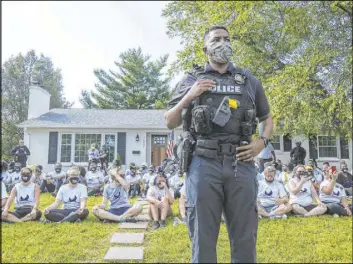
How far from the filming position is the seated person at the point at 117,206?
6.41m

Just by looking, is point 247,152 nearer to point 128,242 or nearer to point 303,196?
point 128,242

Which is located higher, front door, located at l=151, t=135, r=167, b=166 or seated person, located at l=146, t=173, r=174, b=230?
front door, located at l=151, t=135, r=167, b=166

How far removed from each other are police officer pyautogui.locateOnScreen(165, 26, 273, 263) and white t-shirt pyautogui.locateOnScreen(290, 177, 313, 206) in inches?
205

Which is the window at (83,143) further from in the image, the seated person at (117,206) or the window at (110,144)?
the seated person at (117,206)

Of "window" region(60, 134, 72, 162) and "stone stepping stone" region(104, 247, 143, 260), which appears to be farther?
"window" region(60, 134, 72, 162)

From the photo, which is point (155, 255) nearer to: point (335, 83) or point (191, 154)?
point (191, 154)

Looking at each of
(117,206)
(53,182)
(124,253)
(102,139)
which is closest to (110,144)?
(102,139)

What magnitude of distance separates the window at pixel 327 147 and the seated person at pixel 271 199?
1258 cm

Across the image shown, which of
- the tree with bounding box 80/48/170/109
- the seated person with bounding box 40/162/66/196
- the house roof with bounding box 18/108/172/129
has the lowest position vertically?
the seated person with bounding box 40/162/66/196

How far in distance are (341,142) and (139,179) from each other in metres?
13.2

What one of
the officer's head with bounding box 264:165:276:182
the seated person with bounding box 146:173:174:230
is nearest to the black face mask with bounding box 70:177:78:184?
the seated person with bounding box 146:173:174:230

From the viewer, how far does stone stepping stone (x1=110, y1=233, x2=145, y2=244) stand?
4.88 m

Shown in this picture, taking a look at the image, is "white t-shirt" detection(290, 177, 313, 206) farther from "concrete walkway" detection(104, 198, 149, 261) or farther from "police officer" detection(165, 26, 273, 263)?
"police officer" detection(165, 26, 273, 263)

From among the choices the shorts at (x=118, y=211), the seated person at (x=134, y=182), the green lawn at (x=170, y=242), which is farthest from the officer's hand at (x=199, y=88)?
the seated person at (x=134, y=182)
